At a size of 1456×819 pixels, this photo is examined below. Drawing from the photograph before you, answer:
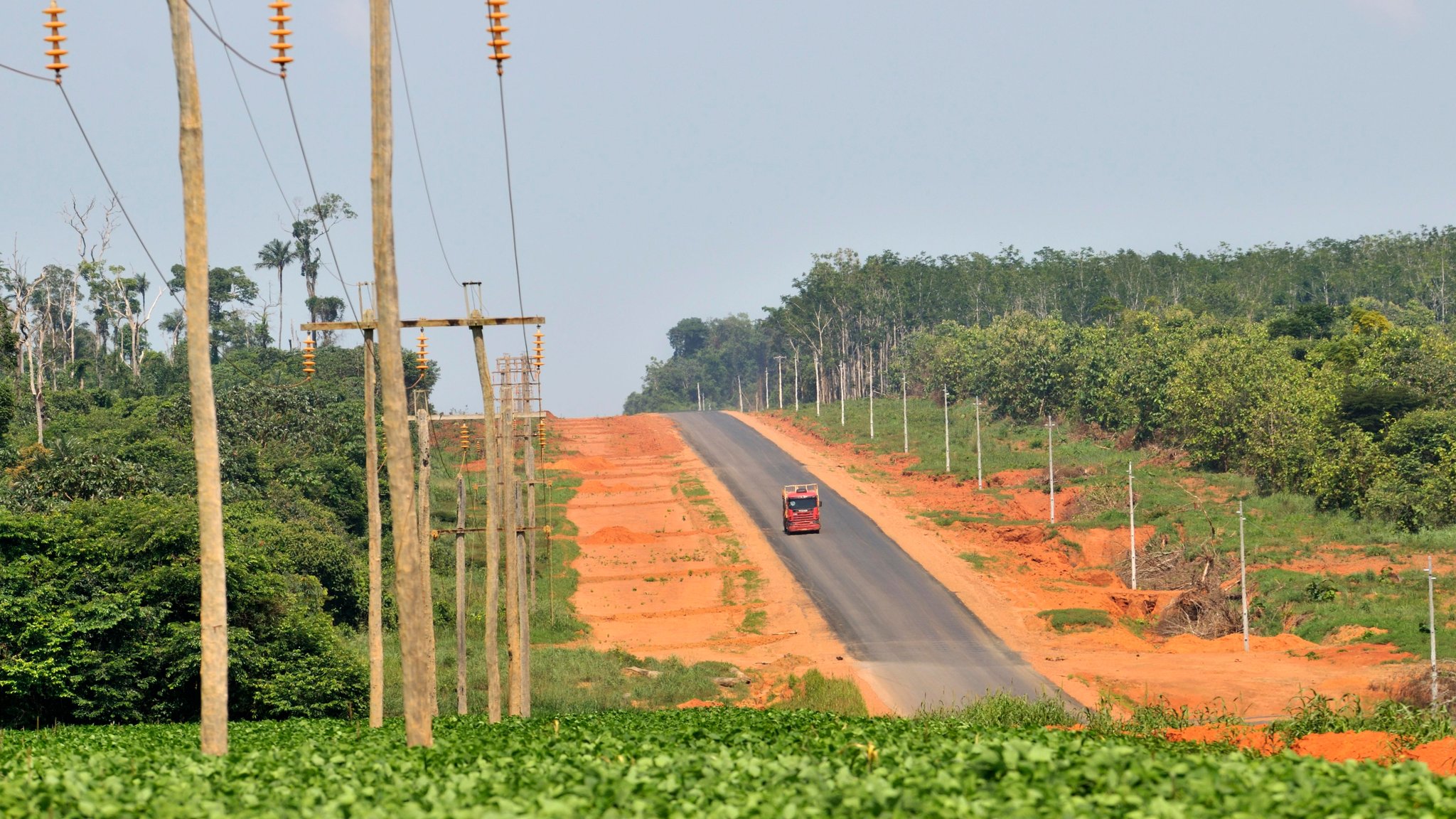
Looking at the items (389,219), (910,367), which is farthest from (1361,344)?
(389,219)

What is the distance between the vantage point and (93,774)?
495 inches

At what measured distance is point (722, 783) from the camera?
36.5 ft

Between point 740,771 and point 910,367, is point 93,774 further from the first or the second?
point 910,367

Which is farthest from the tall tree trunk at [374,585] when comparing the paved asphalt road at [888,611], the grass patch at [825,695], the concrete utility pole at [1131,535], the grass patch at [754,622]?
the concrete utility pole at [1131,535]

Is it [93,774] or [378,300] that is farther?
[378,300]

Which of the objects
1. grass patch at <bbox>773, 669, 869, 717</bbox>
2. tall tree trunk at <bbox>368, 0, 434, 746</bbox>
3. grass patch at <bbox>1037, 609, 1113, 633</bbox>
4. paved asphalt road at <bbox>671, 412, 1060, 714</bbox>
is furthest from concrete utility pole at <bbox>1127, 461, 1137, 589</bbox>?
tall tree trunk at <bbox>368, 0, 434, 746</bbox>

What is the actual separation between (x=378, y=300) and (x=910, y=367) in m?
109

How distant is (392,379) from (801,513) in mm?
50816

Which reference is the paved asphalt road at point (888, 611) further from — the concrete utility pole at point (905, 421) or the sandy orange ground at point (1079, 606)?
the concrete utility pole at point (905, 421)

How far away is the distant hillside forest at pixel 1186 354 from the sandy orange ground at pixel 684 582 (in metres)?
26.7

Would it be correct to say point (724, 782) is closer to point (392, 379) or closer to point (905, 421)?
point (392, 379)

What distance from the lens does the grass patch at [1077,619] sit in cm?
5003

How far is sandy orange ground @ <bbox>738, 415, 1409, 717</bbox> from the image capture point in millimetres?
40219

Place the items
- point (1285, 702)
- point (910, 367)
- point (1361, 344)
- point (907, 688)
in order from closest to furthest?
1. point (1285, 702)
2. point (907, 688)
3. point (1361, 344)
4. point (910, 367)
